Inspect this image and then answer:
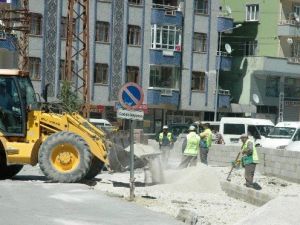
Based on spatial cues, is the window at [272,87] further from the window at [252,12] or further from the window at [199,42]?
the window at [199,42]

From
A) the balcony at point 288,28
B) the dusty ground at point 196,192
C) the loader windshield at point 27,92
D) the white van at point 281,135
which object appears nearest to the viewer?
the dusty ground at point 196,192

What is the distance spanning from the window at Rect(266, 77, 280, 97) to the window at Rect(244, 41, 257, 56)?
8.88ft

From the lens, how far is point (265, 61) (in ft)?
194

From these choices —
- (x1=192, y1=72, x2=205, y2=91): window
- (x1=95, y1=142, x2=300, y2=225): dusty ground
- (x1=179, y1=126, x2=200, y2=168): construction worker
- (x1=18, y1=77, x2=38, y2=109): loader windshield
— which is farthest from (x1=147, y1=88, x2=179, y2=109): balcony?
(x1=18, y1=77, x2=38, y2=109): loader windshield

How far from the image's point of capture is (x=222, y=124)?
3984cm

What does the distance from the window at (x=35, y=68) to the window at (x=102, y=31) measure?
192 inches

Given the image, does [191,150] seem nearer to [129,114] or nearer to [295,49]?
[129,114]

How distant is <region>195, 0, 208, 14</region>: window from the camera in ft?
192

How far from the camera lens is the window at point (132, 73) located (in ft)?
181

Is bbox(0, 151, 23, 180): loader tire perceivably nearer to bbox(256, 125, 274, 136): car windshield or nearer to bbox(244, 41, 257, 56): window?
bbox(256, 125, 274, 136): car windshield

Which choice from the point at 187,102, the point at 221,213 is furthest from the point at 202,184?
the point at 187,102

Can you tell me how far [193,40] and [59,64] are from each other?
38.9 feet

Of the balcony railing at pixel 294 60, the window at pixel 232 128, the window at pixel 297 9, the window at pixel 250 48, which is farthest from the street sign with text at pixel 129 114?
the window at pixel 297 9

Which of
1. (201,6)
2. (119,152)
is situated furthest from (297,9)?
(119,152)
